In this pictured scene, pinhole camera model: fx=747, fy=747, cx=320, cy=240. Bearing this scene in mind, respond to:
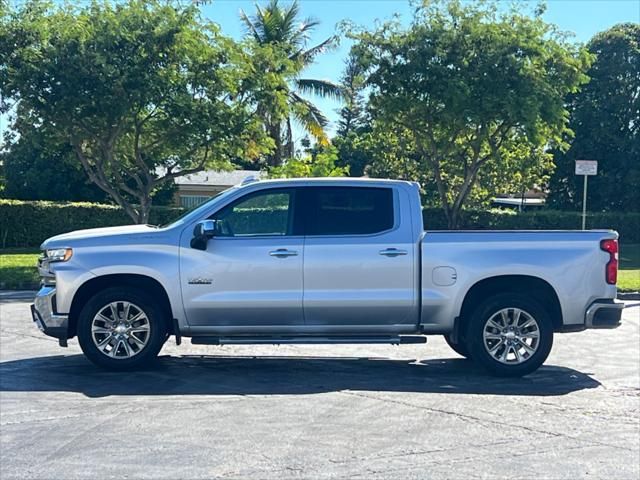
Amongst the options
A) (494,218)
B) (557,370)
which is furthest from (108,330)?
(494,218)

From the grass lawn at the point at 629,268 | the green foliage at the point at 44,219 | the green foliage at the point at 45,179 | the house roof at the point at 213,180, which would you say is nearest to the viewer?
the grass lawn at the point at 629,268

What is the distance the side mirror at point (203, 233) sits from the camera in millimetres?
7486

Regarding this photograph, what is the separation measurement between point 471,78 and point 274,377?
14.6 metres

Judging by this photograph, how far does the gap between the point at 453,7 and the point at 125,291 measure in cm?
1628

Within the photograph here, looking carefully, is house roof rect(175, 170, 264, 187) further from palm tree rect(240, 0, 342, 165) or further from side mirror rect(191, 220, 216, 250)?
side mirror rect(191, 220, 216, 250)

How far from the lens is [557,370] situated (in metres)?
8.30

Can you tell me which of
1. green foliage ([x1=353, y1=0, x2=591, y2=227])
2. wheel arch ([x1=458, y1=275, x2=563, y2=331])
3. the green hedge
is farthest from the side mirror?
the green hedge

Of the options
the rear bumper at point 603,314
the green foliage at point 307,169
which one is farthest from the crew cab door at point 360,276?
the green foliage at point 307,169

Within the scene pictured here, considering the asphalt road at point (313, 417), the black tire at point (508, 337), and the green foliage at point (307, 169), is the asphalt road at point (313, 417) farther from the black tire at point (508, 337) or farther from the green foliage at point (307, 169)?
the green foliage at point (307, 169)

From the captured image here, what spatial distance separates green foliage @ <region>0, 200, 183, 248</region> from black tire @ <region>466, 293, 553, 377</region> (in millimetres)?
21136

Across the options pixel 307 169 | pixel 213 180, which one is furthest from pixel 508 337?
pixel 213 180

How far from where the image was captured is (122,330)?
7.67m

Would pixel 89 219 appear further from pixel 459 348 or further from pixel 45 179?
pixel 459 348

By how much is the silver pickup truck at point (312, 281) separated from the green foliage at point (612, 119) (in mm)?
28720
